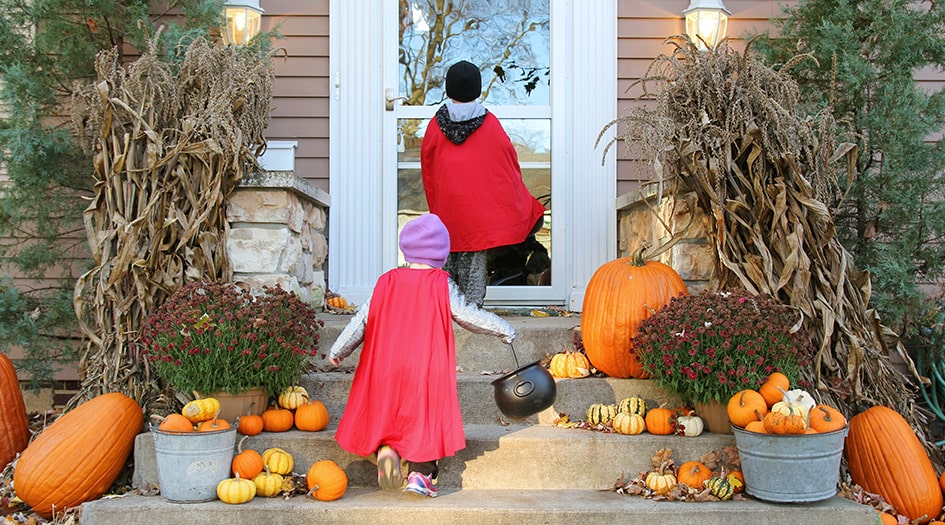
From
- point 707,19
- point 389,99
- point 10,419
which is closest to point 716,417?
point 707,19

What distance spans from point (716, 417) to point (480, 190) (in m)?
1.63

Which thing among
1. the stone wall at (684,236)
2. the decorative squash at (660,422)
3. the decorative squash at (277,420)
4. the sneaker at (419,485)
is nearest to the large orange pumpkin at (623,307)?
the stone wall at (684,236)

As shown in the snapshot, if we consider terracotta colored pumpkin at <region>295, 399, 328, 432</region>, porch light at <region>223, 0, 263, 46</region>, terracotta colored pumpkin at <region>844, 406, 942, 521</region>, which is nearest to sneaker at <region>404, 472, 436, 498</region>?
terracotta colored pumpkin at <region>295, 399, 328, 432</region>

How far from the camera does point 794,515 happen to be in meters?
2.79

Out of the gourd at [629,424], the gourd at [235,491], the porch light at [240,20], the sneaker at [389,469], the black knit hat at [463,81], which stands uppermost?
the porch light at [240,20]

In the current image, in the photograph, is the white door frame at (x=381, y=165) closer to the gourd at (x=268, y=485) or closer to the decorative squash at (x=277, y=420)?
the decorative squash at (x=277, y=420)

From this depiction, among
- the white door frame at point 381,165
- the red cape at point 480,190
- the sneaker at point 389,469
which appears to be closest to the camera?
the sneaker at point 389,469

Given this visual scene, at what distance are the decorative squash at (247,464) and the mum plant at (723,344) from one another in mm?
1657

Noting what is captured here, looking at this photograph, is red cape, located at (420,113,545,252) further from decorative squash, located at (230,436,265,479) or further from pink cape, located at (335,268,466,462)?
decorative squash, located at (230,436,265,479)

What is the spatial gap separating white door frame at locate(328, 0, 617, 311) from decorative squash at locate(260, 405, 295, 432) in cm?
167

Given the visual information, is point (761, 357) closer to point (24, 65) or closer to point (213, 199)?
point (213, 199)

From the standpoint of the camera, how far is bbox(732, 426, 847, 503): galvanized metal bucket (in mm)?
2783

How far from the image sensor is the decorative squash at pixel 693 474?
297cm

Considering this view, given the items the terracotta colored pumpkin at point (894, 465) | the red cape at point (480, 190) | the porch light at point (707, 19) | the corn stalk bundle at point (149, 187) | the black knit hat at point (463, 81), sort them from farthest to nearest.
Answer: the porch light at point (707, 19), the red cape at point (480, 190), the black knit hat at point (463, 81), the corn stalk bundle at point (149, 187), the terracotta colored pumpkin at point (894, 465)
